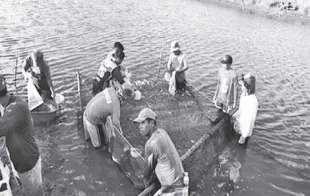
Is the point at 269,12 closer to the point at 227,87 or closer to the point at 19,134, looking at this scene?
the point at 227,87

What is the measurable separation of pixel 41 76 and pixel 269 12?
90.3 feet

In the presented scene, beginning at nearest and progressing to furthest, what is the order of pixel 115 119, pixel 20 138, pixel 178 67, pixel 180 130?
pixel 20 138
pixel 115 119
pixel 180 130
pixel 178 67

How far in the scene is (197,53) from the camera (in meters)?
14.4

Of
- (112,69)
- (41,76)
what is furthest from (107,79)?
(41,76)

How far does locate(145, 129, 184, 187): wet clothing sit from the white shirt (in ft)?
8.96

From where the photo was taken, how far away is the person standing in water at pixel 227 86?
6.82 metres

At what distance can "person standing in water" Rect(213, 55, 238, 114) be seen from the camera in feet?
22.4

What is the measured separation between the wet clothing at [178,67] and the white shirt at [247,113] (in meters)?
3.07

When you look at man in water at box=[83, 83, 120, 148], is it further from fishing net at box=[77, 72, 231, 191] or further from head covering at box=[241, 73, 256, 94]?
head covering at box=[241, 73, 256, 94]

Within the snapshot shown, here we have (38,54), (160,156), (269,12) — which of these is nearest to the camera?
(160,156)

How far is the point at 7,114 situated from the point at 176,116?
5465 millimetres

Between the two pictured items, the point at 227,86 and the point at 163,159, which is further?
the point at 227,86

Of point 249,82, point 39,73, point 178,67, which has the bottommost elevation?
point 178,67

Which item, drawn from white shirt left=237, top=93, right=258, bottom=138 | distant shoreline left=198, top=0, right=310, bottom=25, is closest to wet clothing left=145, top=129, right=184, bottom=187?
white shirt left=237, top=93, right=258, bottom=138
